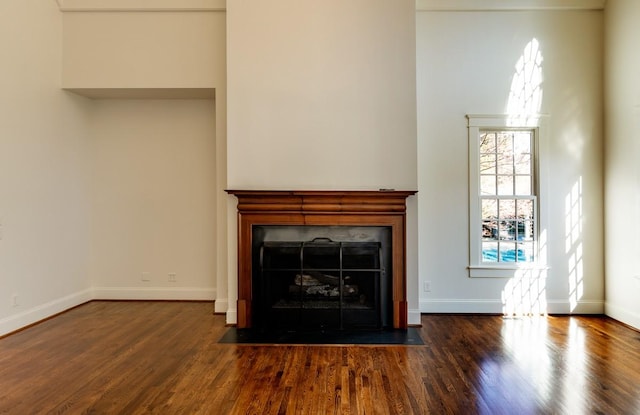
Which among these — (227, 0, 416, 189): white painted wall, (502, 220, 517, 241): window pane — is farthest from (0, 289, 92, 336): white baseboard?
(502, 220, 517, 241): window pane

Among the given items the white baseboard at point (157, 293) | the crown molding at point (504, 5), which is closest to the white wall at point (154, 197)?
the white baseboard at point (157, 293)

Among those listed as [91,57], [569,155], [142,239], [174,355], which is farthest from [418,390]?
[91,57]

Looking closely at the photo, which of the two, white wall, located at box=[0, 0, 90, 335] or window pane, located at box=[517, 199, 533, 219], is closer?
white wall, located at box=[0, 0, 90, 335]

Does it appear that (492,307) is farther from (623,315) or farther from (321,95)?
(321,95)

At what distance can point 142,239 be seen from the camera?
480 centimetres

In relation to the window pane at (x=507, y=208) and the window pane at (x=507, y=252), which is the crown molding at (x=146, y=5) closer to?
the window pane at (x=507, y=208)

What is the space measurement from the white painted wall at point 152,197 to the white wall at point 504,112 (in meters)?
2.77

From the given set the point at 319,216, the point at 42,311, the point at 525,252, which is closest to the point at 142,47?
the point at 319,216

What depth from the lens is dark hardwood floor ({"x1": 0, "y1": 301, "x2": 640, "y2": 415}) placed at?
A: 228 cm

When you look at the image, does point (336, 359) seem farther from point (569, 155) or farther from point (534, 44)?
point (534, 44)

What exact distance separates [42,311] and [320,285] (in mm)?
3050

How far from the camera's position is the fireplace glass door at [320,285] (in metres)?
3.69

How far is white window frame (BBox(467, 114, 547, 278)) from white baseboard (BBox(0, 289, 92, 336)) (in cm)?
479

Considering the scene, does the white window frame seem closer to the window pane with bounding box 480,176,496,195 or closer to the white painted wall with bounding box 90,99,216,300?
the window pane with bounding box 480,176,496,195
